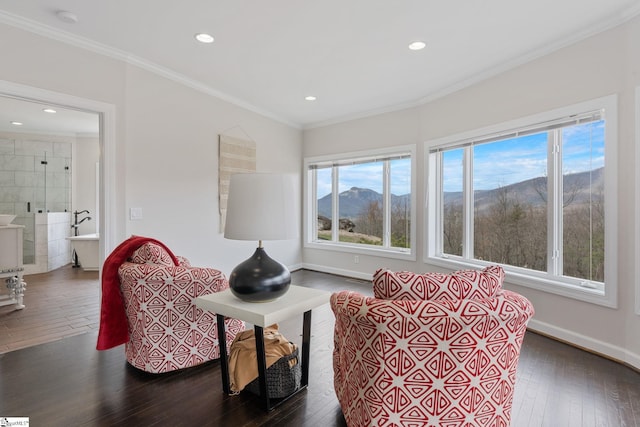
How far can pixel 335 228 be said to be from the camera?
5809 millimetres

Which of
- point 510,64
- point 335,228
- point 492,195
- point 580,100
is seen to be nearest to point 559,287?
point 492,195

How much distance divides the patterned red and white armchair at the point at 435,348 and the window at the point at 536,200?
6.23ft

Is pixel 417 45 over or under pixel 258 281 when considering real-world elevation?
over

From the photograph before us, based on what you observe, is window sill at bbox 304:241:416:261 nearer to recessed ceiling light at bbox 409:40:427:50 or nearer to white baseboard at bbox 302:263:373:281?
white baseboard at bbox 302:263:373:281

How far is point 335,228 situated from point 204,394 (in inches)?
155

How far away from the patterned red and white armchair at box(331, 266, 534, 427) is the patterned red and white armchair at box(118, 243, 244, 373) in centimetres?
124

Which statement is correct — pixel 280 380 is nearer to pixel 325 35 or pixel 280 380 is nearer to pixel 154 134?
pixel 325 35

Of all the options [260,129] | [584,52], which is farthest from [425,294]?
[260,129]

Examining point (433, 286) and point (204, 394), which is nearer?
point (433, 286)

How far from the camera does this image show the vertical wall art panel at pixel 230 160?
441cm

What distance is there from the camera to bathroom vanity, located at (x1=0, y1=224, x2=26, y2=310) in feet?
12.1

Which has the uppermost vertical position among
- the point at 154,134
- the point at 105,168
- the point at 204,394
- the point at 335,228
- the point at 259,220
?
the point at 154,134

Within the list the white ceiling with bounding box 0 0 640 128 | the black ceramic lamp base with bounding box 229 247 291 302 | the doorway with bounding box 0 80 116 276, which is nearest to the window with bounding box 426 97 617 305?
the white ceiling with bounding box 0 0 640 128

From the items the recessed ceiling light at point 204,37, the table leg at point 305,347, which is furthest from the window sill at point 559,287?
the recessed ceiling light at point 204,37
